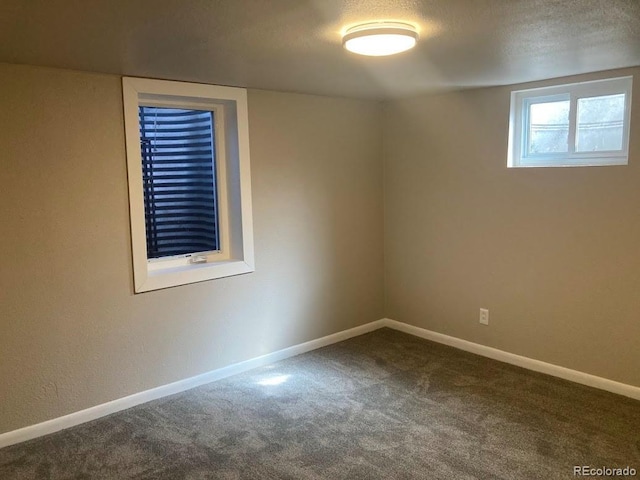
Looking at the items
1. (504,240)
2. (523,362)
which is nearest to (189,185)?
(504,240)

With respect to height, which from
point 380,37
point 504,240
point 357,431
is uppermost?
point 380,37

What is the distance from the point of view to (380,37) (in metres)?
2.15

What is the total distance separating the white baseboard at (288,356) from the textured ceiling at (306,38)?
1.93 m

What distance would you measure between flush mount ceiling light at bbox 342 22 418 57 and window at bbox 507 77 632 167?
168cm

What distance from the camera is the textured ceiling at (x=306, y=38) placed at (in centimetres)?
184

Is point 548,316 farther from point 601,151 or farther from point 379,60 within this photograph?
point 379,60

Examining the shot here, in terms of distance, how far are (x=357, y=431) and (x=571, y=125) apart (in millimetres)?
2385

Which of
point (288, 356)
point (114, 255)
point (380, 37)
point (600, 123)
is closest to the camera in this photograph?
point (380, 37)

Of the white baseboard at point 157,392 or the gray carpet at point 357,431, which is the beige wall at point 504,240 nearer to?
the gray carpet at point 357,431

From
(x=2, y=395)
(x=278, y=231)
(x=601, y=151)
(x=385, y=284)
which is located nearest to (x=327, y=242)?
(x=278, y=231)

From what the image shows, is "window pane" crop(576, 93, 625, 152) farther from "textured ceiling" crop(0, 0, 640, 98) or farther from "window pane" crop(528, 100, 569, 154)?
"textured ceiling" crop(0, 0, 640, 98)

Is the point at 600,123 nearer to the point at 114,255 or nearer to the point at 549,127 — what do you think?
the point at 549,127

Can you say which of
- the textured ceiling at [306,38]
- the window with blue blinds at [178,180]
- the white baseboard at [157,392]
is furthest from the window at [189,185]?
the white baseboard at [157,392]

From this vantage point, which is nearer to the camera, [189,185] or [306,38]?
[306,38]
